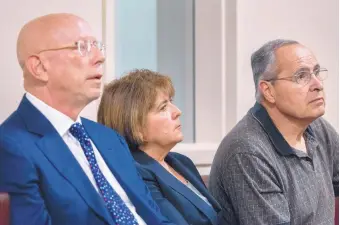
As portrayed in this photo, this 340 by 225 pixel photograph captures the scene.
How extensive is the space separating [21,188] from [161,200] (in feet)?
2.04

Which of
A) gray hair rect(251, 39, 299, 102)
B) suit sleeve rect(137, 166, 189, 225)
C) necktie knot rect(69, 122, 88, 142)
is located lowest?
suit sleeve rect(137, 166, 189, 225)

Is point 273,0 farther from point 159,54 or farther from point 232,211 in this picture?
point 232,211

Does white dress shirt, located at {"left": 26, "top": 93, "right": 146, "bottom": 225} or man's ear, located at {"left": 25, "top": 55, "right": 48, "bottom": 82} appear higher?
man's ear, located at {"left": 25, "top": 55, "right": 48, "bottom": 82}

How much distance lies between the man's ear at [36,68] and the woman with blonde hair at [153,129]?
0.40 metres

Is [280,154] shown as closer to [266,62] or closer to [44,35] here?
[266,62]

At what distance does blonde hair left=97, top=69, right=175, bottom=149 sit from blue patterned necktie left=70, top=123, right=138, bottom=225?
31 centimetres

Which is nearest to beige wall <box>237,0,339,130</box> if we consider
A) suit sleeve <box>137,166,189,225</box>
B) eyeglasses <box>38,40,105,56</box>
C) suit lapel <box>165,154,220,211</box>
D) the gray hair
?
the gray hair

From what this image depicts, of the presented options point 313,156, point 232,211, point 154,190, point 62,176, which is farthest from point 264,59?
point 62,176

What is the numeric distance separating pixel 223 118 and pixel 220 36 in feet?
1.54

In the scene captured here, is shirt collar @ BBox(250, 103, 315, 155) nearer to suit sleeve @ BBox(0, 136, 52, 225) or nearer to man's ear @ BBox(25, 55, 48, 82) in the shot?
man's ear @ BBox(25, 55, 48, 82)

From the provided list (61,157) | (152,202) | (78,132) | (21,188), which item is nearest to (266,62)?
(152,202)

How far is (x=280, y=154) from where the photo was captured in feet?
8.14

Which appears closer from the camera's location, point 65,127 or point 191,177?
point 65,127

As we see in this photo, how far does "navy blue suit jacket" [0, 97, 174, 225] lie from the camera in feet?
5.49
